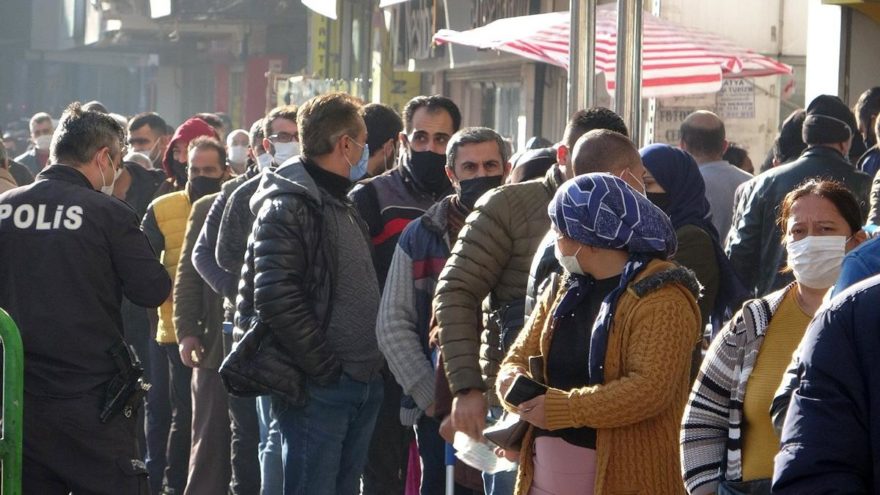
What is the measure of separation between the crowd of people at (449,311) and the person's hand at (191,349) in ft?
0.05

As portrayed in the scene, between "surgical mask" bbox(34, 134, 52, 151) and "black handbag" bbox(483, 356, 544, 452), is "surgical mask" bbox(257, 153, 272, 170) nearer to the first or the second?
"black handbag" bbox(483, 356, 544, 452)

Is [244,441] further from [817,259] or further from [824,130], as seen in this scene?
[817,259]

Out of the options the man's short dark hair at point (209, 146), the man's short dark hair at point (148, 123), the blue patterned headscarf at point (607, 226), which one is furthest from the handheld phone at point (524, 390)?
the man's short dark hair at point (148, 123)

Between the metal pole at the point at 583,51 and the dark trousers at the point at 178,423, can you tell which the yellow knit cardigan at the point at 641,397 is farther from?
the dark trousers at the point at 178,423

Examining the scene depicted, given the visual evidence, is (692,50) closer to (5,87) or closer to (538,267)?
(538,267)

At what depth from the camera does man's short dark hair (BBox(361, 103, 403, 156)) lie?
7543mm

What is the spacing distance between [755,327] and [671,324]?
0.73 ft

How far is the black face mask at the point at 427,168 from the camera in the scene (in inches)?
269

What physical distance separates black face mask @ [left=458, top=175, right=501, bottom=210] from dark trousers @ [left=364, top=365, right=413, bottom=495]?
121cm

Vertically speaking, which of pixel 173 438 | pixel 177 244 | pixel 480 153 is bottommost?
pixel 173 438

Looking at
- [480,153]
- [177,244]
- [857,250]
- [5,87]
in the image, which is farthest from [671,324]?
[5,87]

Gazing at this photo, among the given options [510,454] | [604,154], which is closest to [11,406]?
[510,454]

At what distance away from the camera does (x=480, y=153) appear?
6074 mm

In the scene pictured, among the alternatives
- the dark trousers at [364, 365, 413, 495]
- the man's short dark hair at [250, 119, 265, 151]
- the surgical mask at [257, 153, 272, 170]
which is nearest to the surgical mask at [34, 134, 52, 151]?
the man's short dark hair at [250, 119, 265, 151]
